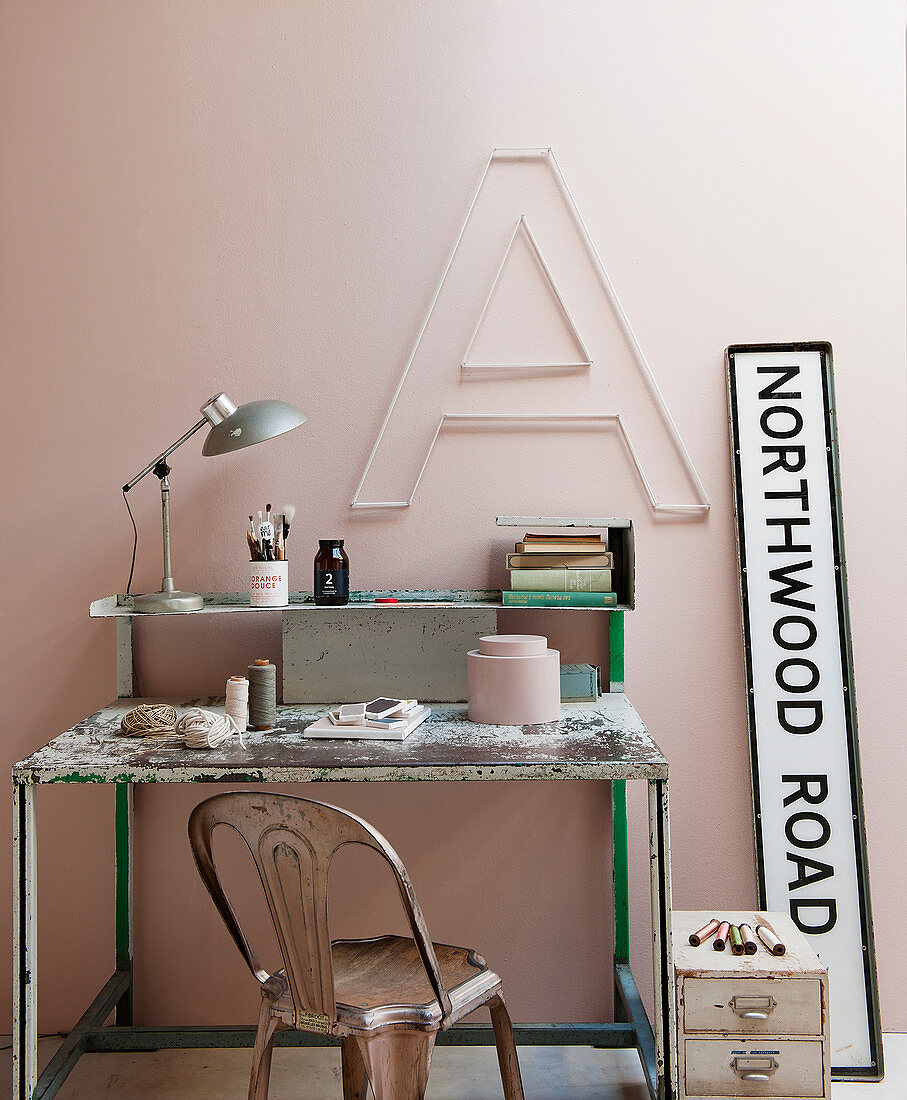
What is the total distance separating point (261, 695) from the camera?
189 cm

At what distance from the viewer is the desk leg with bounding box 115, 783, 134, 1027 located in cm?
222

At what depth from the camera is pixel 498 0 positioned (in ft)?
7.52

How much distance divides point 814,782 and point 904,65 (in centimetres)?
180

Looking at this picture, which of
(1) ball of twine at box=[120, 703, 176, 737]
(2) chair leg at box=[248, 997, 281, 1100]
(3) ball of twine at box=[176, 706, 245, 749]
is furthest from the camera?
(1) ball of twine at box=[120, 703, 176, 737]

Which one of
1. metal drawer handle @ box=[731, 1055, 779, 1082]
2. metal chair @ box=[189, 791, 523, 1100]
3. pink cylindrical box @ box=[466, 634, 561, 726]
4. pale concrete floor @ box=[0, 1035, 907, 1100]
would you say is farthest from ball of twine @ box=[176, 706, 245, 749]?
metal drawer handle @ box=[731, 1055, 779, 1082]

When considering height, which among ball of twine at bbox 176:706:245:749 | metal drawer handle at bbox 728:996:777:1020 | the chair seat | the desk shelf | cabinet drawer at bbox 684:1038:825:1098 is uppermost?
the desk shelf

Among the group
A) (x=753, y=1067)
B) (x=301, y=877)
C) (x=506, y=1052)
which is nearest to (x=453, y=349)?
(x=301, y=877)

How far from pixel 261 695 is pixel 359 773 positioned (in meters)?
0.36

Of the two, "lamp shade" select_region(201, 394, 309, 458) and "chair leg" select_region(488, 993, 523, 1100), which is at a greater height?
"lamp shade" select_region(201, 394, 309, 458)

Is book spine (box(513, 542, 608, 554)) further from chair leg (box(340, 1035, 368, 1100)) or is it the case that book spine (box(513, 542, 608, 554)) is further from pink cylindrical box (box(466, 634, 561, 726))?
chair leg (box(340, 1035, 368, 1100))

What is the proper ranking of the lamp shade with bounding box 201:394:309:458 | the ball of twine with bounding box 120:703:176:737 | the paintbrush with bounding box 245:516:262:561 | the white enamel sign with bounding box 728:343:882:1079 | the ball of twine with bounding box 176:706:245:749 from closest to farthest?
1. the ball of twine with bounding box 176:706:245:749
2. the ball of twine with bounding box 120:703:176:737
3. the lamp shade with bounding box 201:394:309:458
4. the paintbrush with bounding box 245:516:262:561
5. the white enamel sign with bounding box 728:343:882:1079

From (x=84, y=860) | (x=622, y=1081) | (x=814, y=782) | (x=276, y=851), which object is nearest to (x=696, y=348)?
(x=814, y=782)

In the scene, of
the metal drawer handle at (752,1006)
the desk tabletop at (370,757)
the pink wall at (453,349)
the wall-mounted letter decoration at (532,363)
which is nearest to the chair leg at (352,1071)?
the desk tabletop at (370,757)

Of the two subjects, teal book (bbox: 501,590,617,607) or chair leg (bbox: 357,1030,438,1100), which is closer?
chair leg (bbox: 357,1030,438,1100)
